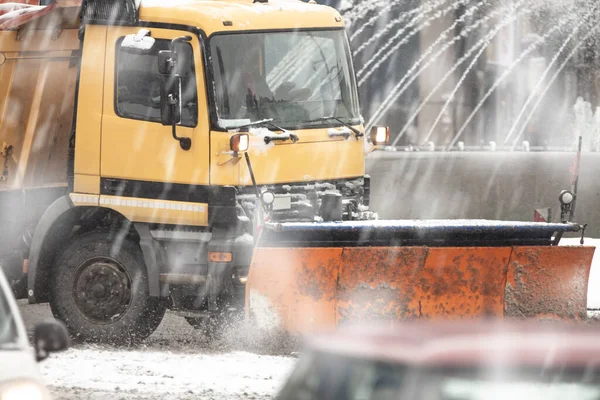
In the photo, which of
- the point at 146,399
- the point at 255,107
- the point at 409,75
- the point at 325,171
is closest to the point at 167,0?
the point at 255,107

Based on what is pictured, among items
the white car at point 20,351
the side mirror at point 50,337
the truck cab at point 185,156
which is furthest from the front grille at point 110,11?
the side mirror at point 50,337

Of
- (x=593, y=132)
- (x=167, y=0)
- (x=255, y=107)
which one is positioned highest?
(x=167, y=0)

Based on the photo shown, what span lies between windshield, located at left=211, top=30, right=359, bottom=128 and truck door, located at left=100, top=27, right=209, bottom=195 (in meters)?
0.22

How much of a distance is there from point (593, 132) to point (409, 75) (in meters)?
4.97

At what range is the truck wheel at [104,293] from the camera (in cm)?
1106

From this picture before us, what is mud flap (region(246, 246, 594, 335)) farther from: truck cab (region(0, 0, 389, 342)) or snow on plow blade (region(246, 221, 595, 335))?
truck cab (region(0, 0, 389, 342))

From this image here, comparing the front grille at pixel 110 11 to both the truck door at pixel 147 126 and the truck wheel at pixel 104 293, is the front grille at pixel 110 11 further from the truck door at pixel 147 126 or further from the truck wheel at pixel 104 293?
the truck wheel at pixel 104 293

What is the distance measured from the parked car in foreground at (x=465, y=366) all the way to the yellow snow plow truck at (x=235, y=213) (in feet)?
21.1

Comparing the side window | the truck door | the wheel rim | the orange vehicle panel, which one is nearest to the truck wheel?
the wheel rim

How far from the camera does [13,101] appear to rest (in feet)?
39.1

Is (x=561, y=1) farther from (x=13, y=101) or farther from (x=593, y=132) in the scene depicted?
(x=13, y=101)

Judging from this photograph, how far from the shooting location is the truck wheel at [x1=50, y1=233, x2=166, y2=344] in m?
11.1

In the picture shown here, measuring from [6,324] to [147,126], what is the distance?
516 cm

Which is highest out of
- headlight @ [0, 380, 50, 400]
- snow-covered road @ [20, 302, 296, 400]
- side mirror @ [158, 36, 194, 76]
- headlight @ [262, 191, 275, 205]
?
side mirror @ [158, 36, 194, 76]
